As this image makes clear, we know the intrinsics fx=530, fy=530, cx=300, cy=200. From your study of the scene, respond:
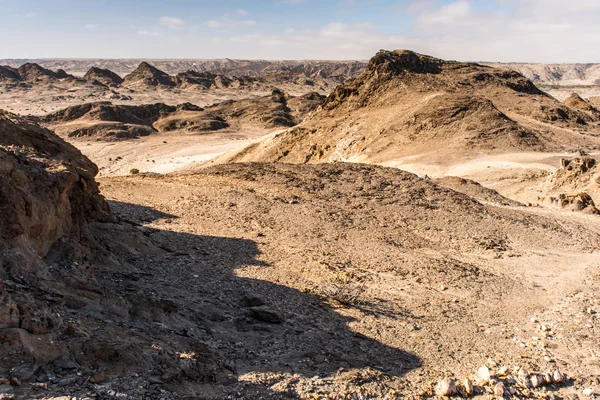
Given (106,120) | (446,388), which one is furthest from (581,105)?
(446,388)

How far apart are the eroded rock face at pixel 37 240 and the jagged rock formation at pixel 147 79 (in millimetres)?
88419

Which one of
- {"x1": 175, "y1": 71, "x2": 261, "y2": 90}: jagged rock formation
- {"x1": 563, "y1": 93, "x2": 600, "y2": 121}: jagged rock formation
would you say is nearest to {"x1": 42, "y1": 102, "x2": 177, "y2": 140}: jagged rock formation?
{"x1": 175, "y1": 71, "x2": 261, "y2": 90}: jagged rock formation

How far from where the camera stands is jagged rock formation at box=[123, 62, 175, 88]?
9300 centimetres

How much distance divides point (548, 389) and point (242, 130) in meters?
50.5

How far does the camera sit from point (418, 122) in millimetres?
29469

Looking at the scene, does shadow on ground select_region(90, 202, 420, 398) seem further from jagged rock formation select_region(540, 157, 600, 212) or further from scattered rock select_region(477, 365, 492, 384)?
jagged rock formation select_region(540, 157, 600, 212)

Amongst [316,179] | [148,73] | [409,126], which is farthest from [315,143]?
[148,73]

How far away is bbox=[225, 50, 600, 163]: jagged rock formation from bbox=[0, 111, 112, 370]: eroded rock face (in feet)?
66.6

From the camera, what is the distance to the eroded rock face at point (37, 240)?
4.55 meters

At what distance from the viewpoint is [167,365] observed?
16.5 feet

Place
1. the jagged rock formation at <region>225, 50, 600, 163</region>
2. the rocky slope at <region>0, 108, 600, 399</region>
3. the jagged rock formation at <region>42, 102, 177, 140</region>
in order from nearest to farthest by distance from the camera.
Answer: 1. the rocky slope at <region>0, 108, 600, 399</region>
2. the jagged rock formation at <region>225, 50, 600, 163</region>
3. the jagged rock formation at <region>42, 102, 177, 140</region>

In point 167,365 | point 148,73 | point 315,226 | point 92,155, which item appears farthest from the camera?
point 148,73

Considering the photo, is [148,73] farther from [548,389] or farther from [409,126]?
[548,389]

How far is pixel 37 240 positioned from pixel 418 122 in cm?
2541
